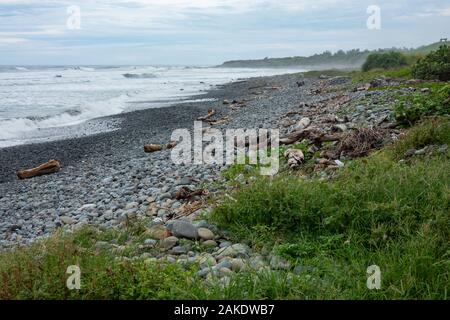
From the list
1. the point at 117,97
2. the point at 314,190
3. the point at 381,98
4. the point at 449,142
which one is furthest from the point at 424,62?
the point at 117,97

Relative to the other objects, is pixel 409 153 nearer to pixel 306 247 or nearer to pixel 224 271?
pixel 306 247

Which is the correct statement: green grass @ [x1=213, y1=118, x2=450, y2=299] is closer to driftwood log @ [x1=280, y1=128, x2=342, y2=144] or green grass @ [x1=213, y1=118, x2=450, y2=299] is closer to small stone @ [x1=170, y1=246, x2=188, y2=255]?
small stone @ [x1=170, y1=246, x2=188, y2=255]

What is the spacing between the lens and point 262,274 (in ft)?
11.3

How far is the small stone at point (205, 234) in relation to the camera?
4.66 metres

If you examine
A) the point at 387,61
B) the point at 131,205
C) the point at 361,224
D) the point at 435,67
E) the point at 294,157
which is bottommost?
the point at 131,205

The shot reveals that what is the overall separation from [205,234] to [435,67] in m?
14.0

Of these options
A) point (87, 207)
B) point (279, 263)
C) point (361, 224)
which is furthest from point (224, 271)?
point (87, 207)

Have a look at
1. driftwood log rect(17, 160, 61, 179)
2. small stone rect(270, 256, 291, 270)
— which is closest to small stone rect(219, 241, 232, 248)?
small stone rect(270, 256, 291, 270)

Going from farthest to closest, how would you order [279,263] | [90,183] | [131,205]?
[90,183] → [131,205] → [279,263]

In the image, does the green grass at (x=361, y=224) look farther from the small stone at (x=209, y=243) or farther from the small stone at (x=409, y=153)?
the small stone at (x=409, y=153)

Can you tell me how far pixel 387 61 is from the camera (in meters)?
31.5

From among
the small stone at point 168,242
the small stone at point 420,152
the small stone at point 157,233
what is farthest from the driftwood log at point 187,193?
the small stone at point 420,152
